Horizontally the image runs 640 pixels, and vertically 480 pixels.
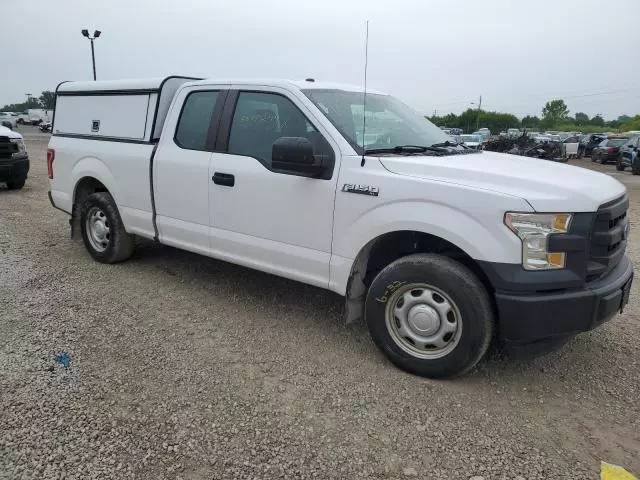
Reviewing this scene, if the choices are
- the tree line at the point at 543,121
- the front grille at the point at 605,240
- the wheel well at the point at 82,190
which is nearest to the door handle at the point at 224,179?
the wheel well at the point at 82,190

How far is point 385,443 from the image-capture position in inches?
110

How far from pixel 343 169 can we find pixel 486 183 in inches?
37.9

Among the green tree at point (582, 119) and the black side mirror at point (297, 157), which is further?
the green tree at point (582, 119)

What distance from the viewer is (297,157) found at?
11.6 ft

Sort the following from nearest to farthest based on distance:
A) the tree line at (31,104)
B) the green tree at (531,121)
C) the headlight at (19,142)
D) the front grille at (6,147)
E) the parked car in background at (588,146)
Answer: the front grille at (6,147) < the headlight at (19,142) < the parked car in background at (588,146) < the tree line at (31,104) < the green tree at (531,121)

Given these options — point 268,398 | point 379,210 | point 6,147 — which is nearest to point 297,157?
point 379,210

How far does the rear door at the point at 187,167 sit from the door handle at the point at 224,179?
0.12 m

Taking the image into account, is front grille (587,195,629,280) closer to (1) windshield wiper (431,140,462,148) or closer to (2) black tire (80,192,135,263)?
(1) windshield wiper (431,140,462,148)

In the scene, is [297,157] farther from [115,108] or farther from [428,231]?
[115,108]

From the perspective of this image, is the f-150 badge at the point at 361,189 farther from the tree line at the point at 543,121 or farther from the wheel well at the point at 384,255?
the tree line at the point at 543,121

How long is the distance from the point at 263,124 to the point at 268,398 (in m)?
2.11

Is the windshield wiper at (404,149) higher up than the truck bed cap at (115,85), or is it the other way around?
the truck bed cap at (115,85)

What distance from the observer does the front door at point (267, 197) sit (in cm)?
377

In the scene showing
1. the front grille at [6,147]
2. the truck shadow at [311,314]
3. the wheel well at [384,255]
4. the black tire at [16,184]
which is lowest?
the truck shadow at [311,314]
